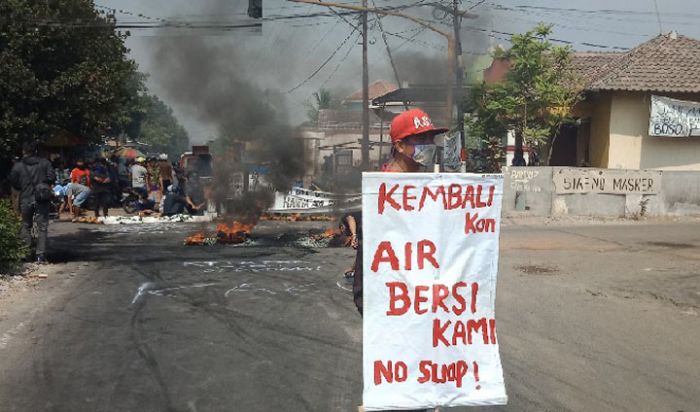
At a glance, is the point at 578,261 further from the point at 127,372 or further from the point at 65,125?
the point at 65,125

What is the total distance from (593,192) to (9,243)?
507 inches

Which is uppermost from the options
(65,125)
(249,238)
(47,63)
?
(47,63)

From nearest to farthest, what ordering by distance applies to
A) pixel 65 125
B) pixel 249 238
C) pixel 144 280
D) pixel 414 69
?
pixel 144 280 → pixel 249 238 → pixel 65 125 → pixel 414 69

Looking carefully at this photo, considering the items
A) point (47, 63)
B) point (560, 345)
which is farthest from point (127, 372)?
point (47, 63)

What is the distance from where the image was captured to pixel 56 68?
47.6 feet

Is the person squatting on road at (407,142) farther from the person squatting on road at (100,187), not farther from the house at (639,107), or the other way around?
the house at (639,107)

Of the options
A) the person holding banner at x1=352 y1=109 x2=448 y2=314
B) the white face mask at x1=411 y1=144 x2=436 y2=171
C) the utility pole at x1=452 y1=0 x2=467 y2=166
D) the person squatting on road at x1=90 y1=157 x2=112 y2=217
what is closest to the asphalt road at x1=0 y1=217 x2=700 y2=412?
the person holding banner at x1=352 y1=109 x2=448 y2=314

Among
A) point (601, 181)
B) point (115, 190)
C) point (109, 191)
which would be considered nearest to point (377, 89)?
point (115, 190)

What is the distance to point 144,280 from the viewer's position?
336 inches

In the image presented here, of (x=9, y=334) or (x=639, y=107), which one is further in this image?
(x=639, y=107)

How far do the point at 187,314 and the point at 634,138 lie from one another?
52.4 ft

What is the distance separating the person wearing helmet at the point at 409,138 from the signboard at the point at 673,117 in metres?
17.1

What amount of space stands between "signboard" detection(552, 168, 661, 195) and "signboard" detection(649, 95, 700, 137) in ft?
8.89

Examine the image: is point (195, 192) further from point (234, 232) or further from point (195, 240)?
point (195, 240)
